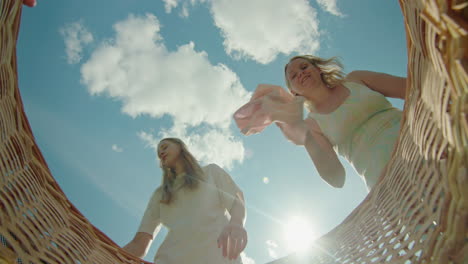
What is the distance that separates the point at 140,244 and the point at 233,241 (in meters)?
0.50

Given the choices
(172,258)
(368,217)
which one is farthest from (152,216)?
(368,217)

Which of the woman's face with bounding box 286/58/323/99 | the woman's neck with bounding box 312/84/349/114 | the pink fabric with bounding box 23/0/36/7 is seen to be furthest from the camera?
the woman's face with bounding box 286/58/323/99

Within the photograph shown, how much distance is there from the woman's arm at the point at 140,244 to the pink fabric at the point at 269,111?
57cm

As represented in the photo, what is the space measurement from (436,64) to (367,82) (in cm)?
85

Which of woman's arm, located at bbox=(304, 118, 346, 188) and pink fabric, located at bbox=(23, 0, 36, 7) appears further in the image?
woman's arm, located at bbox=(304, 118, 346, 188)

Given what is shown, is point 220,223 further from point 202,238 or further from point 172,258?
point 172,258

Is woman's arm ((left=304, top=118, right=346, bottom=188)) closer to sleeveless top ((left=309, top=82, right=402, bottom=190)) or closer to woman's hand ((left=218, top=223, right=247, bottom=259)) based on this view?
sleeveless top ((left=309, top=82, right=402, bottom=190))

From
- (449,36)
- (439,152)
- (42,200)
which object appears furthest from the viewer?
(42,200)

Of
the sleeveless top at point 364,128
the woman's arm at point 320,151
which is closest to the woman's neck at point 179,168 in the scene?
the woman's arm at point 320,151

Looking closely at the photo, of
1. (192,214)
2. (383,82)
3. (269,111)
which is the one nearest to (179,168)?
(192,214)

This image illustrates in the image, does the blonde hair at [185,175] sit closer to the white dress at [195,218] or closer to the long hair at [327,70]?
the white dress at [195,218]

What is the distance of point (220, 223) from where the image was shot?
1196 mm

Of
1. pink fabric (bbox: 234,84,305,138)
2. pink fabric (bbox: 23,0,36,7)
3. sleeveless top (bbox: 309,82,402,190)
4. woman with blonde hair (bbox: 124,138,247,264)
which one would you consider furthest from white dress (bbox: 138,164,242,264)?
pink fabric (bbox: 23,0,36,7)

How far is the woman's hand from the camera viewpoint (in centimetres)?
95
